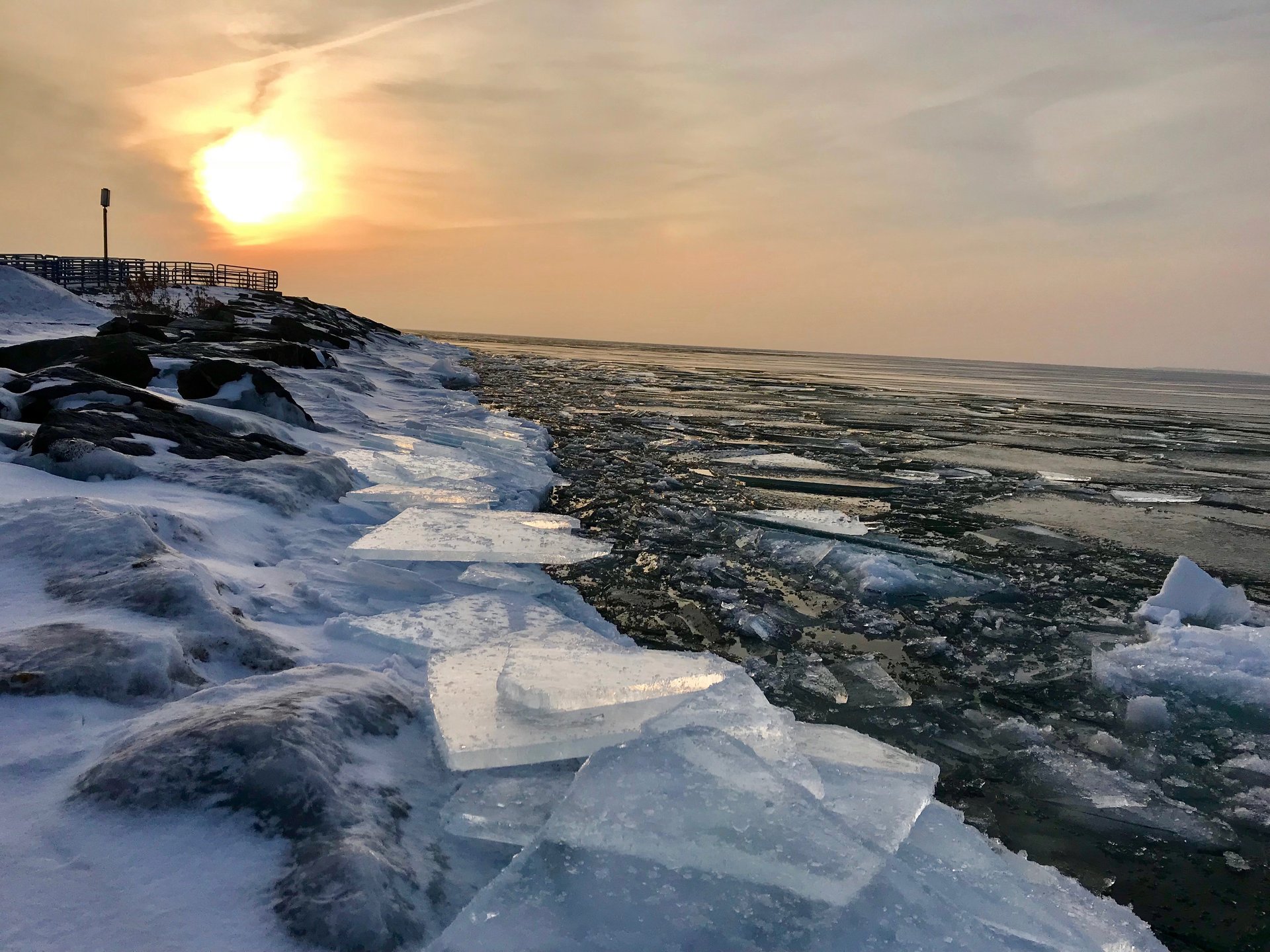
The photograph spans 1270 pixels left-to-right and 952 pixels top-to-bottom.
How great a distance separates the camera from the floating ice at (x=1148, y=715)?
337 centimetres

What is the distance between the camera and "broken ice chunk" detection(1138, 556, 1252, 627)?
4617 millimetres

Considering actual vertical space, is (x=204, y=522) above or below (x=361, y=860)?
above

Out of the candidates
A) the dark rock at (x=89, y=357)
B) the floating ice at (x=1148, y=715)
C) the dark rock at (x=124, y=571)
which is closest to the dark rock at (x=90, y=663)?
the dark rock at (x=124, y=571)

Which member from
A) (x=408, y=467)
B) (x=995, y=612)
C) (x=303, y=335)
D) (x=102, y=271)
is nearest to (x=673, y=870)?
(x=995, y=612)

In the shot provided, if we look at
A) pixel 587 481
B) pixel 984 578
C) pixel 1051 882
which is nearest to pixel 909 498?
pixel 984 578

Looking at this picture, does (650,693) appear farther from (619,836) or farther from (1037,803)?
(1037,803)

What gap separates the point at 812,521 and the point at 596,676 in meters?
4.37

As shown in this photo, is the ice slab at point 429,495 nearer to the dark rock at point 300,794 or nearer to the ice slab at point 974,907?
the dark rock at point 300,794

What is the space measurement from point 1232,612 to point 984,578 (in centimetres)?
146

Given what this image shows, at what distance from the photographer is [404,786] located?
220 centimetres

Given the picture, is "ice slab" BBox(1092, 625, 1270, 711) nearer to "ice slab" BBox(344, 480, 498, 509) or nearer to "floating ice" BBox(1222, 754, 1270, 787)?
"floating ice" BBox(1222, 754, 1270, 787)

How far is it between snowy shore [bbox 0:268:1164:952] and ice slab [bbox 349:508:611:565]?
600 mm

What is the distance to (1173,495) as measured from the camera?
932cm

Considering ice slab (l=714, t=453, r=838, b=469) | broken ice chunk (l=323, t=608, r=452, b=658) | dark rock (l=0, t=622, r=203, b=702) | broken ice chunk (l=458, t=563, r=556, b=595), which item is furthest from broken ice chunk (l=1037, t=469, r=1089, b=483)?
dark rock (l=0, t=622, r=203, b=702)
